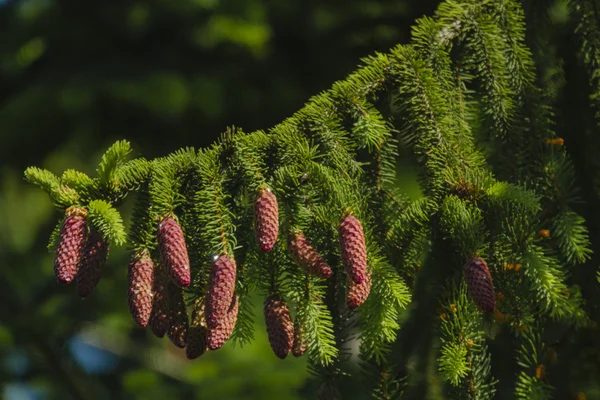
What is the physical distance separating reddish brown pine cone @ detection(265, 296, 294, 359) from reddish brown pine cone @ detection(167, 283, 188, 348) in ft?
0.57

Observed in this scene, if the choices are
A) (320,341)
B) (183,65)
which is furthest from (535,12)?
(183,65)

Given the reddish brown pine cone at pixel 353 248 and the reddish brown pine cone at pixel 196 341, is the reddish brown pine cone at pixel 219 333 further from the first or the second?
the reddish brown pine cone at pixel 353 248

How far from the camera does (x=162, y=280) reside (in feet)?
5.88

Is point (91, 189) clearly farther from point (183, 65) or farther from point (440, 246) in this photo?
point (183, 65)

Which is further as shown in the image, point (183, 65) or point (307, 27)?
point (183, 65)

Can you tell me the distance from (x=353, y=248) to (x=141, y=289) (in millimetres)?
406

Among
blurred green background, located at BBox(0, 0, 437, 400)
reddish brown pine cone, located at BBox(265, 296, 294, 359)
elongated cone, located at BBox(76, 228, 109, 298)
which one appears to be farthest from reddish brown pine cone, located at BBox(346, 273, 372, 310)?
blurred green background, located at BBox(0, 0, 437, 400)

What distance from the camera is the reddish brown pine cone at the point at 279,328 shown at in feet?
5.75

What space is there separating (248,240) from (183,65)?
3008 millimetres

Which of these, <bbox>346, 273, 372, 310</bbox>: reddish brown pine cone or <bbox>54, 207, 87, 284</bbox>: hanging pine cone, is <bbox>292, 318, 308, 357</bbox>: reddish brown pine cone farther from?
<bbox>54, 207, 87, 284</bbox>: hanging pine cone

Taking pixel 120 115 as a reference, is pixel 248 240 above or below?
below

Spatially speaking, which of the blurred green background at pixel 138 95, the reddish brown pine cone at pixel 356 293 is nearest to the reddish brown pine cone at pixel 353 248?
the reddish brown pine cone at pixel 356 293

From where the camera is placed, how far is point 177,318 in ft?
5.97

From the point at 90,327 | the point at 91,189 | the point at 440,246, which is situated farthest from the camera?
the point at 90,327
